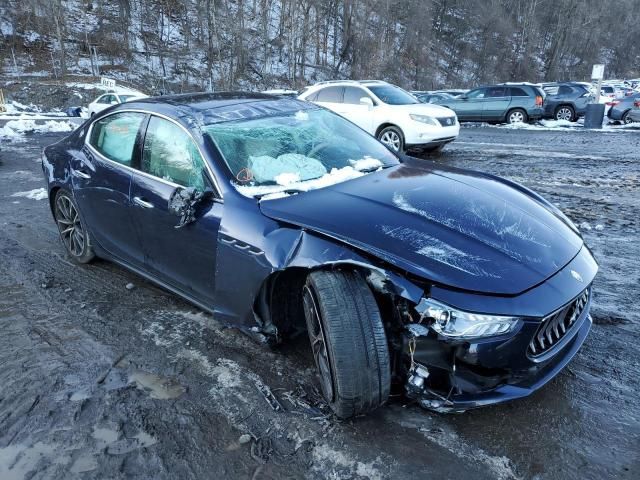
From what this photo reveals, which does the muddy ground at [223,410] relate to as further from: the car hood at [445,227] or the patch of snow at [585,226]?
the patch of snow at [585,226]

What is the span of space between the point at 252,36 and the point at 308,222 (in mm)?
46026

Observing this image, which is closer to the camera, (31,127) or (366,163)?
(366,163)

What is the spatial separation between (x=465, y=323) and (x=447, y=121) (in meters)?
9.05

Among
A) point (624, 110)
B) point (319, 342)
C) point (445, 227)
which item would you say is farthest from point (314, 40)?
point (319, 342)

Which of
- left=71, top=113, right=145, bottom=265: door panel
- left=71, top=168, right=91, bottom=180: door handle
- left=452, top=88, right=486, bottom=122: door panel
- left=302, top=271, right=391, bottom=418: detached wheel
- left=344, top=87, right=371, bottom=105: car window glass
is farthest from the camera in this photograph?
left=452, top=88, right=486, bottom=122: door panel

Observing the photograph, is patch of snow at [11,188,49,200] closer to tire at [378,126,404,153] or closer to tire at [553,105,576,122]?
tire at [378,126,404,153]

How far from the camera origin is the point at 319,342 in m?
2.52

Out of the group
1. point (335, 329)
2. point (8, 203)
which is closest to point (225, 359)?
point (335, 329)

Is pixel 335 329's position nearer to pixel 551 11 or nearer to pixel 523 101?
pixel 523 101

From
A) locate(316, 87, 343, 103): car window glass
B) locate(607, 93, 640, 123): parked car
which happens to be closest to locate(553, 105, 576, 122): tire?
locate(607, 93, 640, 123): parked car

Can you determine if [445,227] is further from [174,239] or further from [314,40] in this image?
[314,40]

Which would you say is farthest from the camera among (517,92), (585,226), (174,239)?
(517,92)

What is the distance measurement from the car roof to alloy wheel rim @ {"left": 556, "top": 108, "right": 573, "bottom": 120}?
1629 centimetres

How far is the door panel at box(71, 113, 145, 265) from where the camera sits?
12.0 ft
